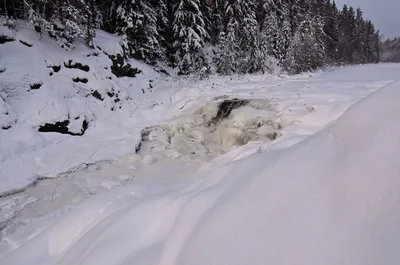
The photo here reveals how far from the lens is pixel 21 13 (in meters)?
7.76

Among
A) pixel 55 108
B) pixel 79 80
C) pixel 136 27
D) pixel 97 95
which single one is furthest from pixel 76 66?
pixel 136 27

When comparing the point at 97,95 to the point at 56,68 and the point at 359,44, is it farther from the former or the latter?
the point at 359,44

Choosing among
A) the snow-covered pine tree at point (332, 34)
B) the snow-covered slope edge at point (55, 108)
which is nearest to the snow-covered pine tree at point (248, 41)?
the snow-covered slope edge at point (55, 108)

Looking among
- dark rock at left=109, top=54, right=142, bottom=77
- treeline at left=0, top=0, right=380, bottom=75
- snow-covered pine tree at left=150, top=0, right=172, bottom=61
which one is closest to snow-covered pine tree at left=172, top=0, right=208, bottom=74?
treeline at left=0, top=0, right=380, bottom=75

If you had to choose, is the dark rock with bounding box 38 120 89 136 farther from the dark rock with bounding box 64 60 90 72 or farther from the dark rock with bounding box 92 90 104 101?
the dark rock with bounding box 64 60 90 72

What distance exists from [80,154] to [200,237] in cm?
427

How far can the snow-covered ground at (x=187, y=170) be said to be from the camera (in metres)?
1.50

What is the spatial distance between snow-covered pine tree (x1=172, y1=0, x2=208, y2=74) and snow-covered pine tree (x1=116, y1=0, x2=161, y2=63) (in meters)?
1.68

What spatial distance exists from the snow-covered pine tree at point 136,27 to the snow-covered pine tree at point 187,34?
1676mm

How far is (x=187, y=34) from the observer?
1309 cm

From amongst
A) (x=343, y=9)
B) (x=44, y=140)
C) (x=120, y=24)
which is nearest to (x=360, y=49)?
(x=343, y=9)

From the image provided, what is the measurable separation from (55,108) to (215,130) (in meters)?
3.55

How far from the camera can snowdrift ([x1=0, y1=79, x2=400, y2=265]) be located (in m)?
1.35

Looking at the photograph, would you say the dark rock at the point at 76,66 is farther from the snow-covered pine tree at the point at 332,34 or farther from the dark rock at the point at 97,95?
the snow-covered pine tree at the point at 332,34
